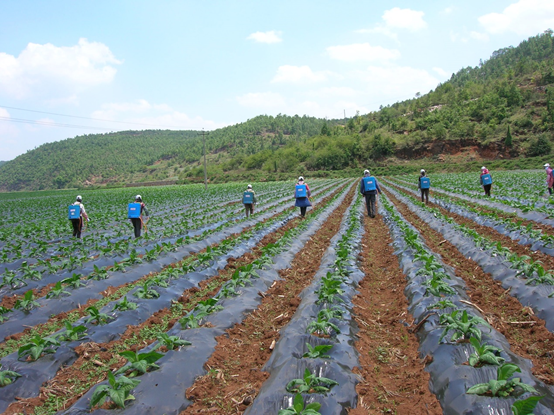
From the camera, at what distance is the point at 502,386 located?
2879 millimetres

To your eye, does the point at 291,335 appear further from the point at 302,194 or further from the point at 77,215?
the point at 77,215

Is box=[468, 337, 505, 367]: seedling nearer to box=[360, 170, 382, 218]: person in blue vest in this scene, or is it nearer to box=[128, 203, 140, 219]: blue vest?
box=[360, 170, 382, 218]: person in blue vest

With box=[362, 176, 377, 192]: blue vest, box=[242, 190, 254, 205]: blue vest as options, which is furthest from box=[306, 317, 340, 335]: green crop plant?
box=[242, 190, 254, 205]: blue vest

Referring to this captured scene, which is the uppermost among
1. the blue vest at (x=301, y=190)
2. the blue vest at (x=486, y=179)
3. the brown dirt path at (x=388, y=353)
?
the blue vest at (x=301, y=190)

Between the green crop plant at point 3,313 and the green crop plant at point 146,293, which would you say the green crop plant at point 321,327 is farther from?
the green crop plant at point 3,313

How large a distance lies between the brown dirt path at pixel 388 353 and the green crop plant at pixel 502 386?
1.54 feet

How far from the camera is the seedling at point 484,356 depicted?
327 cm

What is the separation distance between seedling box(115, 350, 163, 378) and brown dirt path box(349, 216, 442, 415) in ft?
7.25

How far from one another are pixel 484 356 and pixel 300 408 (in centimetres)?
192

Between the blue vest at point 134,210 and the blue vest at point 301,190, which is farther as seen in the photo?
the blue vest at point 301,190

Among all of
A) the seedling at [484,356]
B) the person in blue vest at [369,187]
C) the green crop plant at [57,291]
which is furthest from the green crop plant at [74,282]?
the person in blue vest at [369,187]

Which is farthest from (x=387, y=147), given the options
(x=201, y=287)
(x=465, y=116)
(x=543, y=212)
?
(x=201, y=287)

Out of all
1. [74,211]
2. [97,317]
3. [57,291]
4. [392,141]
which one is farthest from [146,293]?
[392,141]

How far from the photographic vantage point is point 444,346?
390cm
